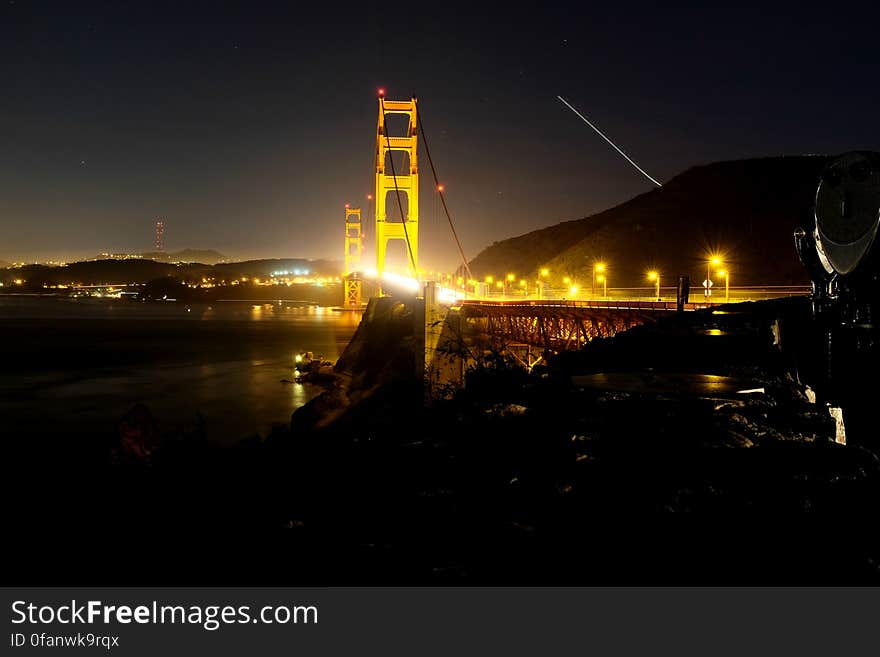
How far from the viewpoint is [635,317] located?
59.0ft

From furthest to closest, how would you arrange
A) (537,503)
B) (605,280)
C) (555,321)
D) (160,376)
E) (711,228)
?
1. (711,228)
2. (605,280)
3. (160,376)
4. (555,321)
5. (537,503)

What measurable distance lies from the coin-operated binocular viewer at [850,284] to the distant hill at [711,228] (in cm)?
5829

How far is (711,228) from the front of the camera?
81.2m

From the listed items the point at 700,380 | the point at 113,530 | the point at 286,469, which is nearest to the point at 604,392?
the point at 700,380

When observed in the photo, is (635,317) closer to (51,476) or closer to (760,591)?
(760,591)

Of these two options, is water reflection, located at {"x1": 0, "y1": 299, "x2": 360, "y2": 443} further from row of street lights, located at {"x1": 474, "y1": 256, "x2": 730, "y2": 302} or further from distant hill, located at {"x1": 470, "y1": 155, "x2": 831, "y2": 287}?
distant hill, located at {"x1": 470, "y1": 155, "x2": 831, "y2": 287}

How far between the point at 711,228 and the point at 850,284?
79470 millimetres

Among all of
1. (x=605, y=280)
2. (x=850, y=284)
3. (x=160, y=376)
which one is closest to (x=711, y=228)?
(x=605, y=280)

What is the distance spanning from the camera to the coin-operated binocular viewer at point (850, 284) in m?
7.57

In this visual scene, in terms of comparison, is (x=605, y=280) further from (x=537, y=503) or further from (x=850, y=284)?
(x=537, y=503)

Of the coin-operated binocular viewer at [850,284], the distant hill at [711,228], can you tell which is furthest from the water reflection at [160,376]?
the distant hill at [711,228]

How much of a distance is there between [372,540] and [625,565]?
1901 millimetres

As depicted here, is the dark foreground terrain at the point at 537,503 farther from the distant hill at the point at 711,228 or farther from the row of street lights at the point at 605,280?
the distant hill at the point at 711,228

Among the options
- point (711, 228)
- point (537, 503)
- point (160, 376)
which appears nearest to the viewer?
point (537, 503)
